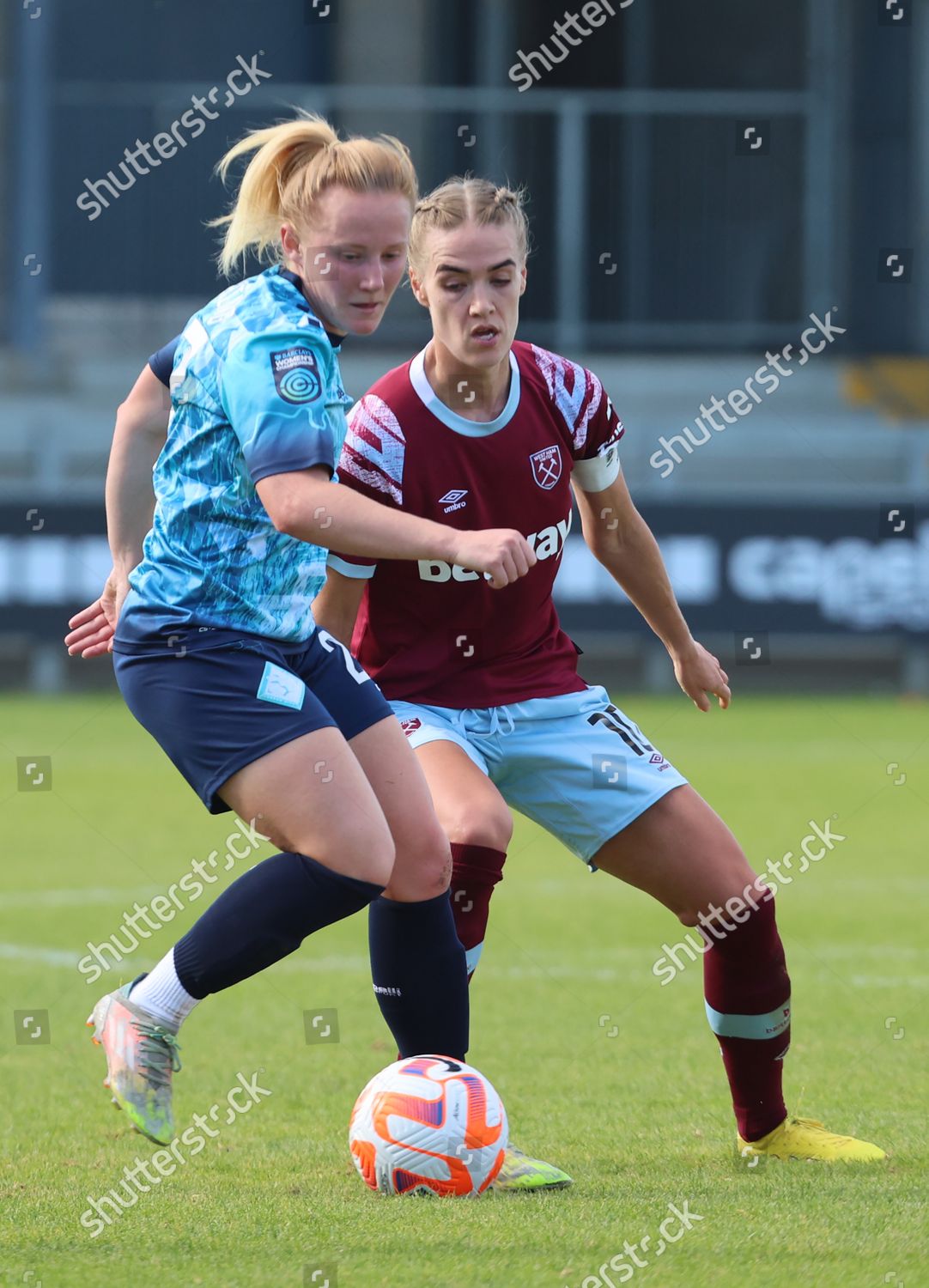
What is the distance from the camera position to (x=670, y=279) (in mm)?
18812

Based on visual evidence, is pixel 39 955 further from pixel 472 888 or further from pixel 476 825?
pixel 476 825

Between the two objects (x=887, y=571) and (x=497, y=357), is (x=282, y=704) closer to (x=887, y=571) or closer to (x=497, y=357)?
(x=497, y=357)

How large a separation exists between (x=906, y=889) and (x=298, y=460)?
500 cm

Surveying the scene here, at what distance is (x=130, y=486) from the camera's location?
3.87 m

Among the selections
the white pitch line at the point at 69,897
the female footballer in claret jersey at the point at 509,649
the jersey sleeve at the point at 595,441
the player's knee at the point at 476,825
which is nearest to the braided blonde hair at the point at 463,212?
the female footballer in claret jersey at the point at 509,649

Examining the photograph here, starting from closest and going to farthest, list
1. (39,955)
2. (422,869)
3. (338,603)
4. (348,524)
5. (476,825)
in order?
1. (348,524)
2. (422,869)
3. (476,825)
4. (338,603)
5. (39,955)

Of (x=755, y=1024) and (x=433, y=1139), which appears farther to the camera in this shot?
(x=755, y=1024)

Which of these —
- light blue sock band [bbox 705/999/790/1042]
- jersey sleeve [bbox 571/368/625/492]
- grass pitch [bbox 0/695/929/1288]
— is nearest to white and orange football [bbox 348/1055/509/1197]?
grass pitch [bbox 0/695/929/1288]

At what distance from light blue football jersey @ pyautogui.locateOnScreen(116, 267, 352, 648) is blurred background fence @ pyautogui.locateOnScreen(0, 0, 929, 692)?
37.4 ft

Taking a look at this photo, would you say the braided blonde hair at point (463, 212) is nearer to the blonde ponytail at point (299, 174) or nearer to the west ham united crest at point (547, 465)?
the blonde ponytail at point (299, 174)

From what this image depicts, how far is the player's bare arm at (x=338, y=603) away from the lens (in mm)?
4051

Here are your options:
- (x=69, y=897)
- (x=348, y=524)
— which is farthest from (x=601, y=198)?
(x=348, y=524)

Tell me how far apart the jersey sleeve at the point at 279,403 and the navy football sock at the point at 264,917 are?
2.34 ft

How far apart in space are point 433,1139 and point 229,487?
123 cm
